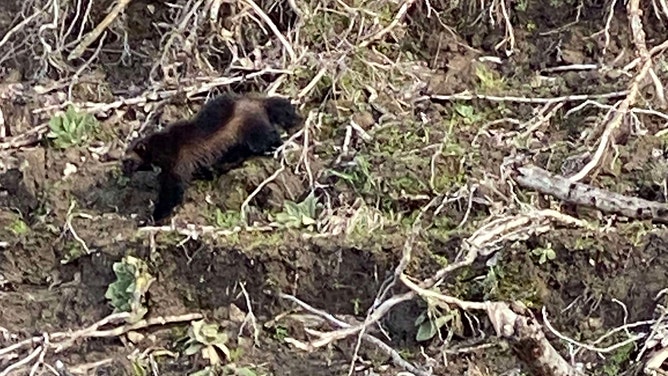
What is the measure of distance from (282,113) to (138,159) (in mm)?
689

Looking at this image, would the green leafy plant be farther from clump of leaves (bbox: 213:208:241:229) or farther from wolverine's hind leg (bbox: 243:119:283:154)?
wolverine's hind leg (bbox: 243:119:283:154)

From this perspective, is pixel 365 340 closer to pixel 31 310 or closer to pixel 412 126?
pixel 31 310

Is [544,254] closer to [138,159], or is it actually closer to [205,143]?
[205,143]

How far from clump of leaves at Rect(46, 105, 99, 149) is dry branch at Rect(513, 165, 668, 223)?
209 cm

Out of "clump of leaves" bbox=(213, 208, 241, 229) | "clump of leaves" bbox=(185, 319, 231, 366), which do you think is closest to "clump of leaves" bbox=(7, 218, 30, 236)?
"clump of leaves" bbox=(213, 208, 241, 229)

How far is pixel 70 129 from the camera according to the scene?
6.20 metres

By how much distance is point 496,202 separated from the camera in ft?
17.0

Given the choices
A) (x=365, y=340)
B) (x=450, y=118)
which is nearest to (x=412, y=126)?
(x=450, y=118)

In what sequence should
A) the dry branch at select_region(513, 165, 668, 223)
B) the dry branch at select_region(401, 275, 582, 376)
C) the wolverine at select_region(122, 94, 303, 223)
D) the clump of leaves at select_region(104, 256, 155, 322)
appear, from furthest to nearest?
the wolverine at select_region(122, 94, 303, 223) → the dry branch at select_region(513, 165, 668, 223) → the clump of leaves at select_region(104, 256, 155, 322) → the dry branch at select_region(401, 275, 582, 376)

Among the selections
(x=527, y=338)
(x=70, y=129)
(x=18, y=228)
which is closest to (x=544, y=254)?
(x=527, y=338)

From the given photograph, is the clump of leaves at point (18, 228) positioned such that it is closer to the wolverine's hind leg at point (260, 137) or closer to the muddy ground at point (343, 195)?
the muddy ground at point (343, 195)

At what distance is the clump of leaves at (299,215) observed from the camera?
531 cm

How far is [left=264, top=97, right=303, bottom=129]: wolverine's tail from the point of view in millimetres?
6047

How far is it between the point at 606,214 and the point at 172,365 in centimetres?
173
